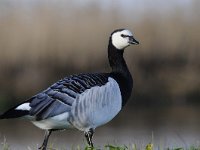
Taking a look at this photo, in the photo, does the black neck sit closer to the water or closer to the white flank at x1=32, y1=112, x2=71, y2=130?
the white flank at x1=32, y1=112, x2=71, y2=130

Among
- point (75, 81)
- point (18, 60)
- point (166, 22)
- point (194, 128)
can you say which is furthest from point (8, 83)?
point (75, 81)

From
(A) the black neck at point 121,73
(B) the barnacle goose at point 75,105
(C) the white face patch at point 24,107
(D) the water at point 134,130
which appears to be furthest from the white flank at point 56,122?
(D) the water at point 134,130

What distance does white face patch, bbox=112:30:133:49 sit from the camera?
742cm

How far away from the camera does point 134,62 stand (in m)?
14.6

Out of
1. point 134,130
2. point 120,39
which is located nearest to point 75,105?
point 120,39

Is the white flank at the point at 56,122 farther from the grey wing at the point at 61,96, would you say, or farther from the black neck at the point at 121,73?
the black neck at the point at 121,73

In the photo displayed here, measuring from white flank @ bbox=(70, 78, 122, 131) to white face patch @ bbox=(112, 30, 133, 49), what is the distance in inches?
32.0

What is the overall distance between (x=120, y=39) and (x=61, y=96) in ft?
4.03

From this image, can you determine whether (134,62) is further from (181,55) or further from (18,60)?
(18,60)

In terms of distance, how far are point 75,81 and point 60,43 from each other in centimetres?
784

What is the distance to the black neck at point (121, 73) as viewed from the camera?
7.09 meters

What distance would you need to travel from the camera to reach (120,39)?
24.4 ft

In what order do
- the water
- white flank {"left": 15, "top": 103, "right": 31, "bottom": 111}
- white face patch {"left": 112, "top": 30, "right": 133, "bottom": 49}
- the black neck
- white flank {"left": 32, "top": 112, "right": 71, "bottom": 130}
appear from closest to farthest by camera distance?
white flank {"left": 15, "top": 103, "right": 31, "bottom": 111}, white flank {"left": 32, "top": 112, "right": 71, "bottom": 130}, the black neck, white face patch {"left": 112, "top": 30, "right": 133, "bottom": 49}, the water

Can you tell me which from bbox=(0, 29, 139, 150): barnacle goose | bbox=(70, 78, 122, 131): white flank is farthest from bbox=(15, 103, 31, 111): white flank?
bbox=(70, 78, 122, 131): white flank
